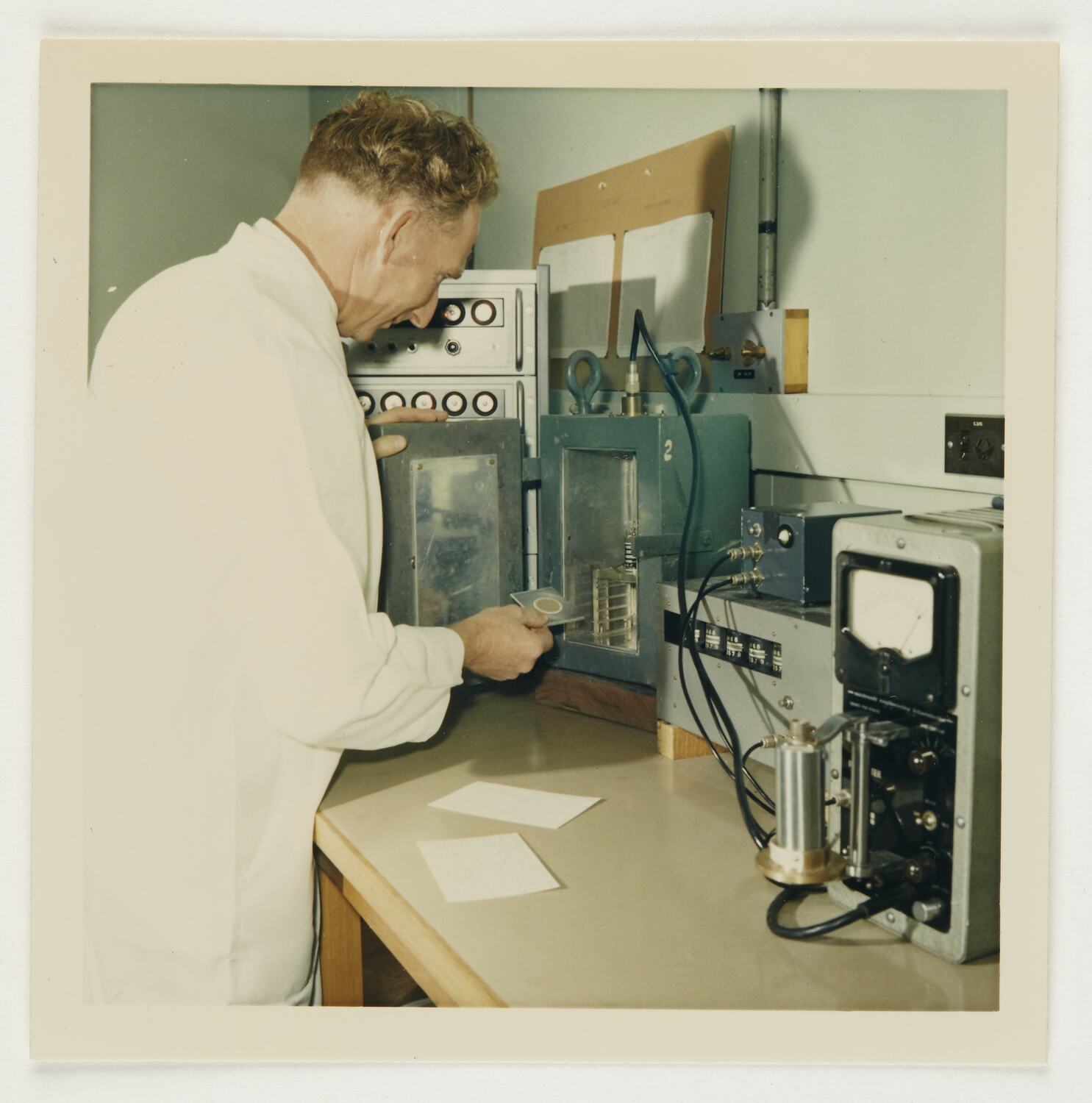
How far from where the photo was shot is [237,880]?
1355mm

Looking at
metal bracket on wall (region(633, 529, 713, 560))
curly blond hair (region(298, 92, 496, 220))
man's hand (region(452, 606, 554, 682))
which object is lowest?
man's hand (region(452, 606, 554, 682))

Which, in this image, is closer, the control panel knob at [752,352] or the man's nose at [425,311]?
the man's nose at [425,311]

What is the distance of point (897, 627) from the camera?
3.31 feet

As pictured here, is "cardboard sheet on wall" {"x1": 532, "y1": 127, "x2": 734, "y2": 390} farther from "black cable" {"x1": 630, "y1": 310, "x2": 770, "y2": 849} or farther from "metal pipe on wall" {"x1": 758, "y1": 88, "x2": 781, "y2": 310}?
"black cable" {"x1": 630, "y1": 310, "x2": 770, "y2": 849}

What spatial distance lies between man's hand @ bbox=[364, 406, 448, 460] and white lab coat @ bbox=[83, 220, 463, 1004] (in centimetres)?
35

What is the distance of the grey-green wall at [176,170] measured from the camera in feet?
4.26

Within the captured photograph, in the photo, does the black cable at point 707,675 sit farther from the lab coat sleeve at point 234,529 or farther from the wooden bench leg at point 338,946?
the wooden bench leg at point 338,946

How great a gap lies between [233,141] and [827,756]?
1721 millimetres

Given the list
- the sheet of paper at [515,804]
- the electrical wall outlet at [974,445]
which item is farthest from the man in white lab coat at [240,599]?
the electrical wall outlet at [974,445]

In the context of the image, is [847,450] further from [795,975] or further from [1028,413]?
[795,975]

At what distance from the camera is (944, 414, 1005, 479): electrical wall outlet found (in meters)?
1.46

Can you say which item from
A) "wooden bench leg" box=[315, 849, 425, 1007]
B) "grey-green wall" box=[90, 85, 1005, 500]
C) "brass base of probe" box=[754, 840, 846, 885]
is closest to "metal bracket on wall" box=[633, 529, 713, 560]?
"grey-green wall" box=[90, 85, 1005, 500]

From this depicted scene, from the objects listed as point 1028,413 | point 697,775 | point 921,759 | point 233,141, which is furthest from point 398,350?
point 921,759

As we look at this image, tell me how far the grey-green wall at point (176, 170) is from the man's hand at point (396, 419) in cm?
41
